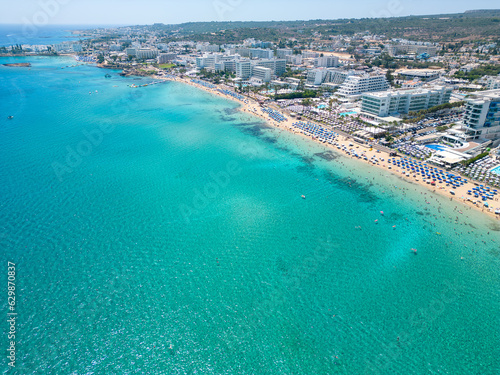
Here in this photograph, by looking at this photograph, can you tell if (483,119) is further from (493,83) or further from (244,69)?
(244,69)

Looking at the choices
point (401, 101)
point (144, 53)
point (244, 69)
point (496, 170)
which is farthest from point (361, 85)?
point (144, 53)

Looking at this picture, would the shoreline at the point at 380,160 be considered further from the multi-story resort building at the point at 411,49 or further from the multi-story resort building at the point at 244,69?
the multi-story resort building at the point at 411,49

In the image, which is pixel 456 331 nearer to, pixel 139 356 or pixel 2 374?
pixel 139 356

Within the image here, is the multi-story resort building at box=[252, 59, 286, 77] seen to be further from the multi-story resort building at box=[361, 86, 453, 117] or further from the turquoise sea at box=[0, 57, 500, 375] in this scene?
the turquoise sea at box=[0, 57, 500, 375]

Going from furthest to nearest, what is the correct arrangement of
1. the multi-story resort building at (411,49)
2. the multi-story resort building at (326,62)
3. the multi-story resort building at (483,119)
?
the multi-story resort building at (411,49) → the multi-story resort building at (326,62) → the multi-story resort building at (483,119)

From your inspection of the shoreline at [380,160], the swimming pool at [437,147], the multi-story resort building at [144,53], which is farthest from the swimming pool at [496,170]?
the multi-story resort building at [144,53]

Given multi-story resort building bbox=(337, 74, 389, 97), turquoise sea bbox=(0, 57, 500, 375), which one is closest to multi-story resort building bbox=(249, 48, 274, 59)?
multi-story resort building bbox=(337, 74, 389, 97)
